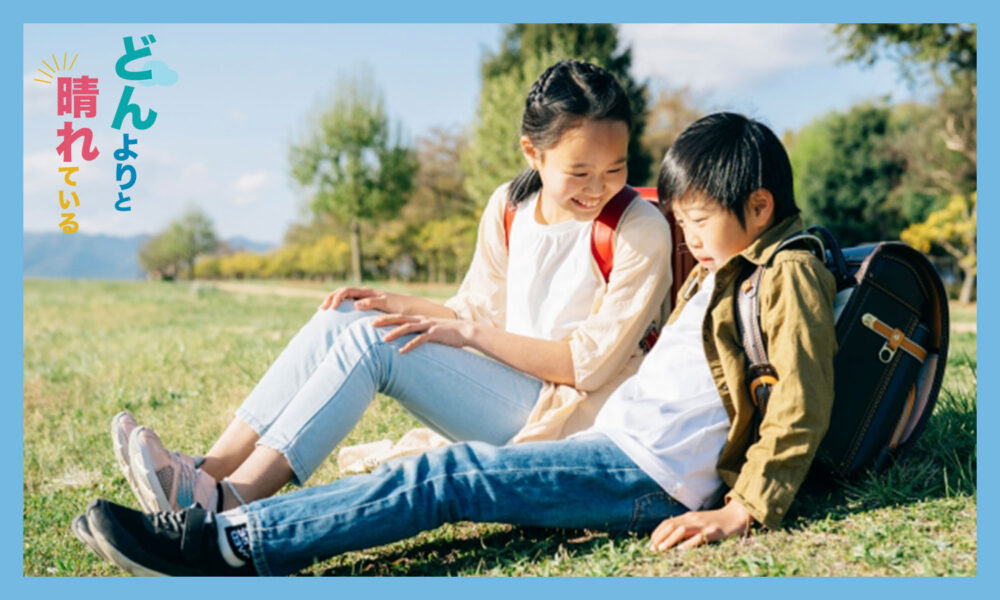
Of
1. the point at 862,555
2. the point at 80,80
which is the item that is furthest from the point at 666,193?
the point at 80,80

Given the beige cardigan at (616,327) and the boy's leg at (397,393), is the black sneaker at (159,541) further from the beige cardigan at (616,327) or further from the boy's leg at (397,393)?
the beige cardigan at (616,327)

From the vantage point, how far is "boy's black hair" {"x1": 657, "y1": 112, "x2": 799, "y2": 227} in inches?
99.2

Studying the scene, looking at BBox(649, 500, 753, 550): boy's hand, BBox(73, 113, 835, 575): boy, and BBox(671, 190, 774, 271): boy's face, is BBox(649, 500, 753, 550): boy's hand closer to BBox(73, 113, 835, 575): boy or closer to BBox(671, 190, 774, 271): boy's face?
BBox(73, 113, 835, 575): boy

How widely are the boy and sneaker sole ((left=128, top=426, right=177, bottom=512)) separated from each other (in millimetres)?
155

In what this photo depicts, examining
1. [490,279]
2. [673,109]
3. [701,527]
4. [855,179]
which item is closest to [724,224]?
[701,527]

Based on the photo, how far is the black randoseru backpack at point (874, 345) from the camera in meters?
2.46

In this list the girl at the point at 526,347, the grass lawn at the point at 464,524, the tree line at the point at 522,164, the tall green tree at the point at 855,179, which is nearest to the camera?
the grass lawn at the point at 464,524

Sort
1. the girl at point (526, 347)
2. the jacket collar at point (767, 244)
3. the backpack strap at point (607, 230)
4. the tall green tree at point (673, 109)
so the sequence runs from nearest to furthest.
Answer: the jacket collar at point (767, 244), the girl at point (526, 347), the backpack strap at point (607, 230), the tall green tree at point (673, 109)

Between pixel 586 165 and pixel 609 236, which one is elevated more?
pixel 586 165

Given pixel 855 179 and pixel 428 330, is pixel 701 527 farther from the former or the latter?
pixel 855 179

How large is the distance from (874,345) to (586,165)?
106cm

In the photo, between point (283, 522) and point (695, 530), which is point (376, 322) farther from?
point (695, 530)

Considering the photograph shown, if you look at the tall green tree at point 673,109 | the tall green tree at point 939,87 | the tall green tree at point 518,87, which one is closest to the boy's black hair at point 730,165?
the tall green tree at point 939,87

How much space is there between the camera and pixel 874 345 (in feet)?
8.34
